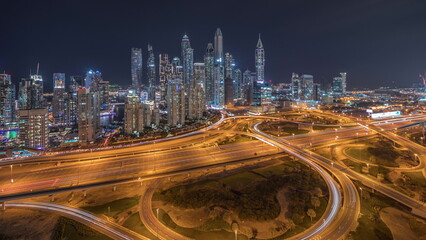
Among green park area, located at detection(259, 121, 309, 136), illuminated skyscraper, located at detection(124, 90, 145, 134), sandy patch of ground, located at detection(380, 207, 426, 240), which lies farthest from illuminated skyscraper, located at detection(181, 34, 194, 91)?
sandy patch of ground, located at detection(380, 207, 426, 240)

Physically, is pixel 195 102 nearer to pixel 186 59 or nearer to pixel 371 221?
pixel 371 221

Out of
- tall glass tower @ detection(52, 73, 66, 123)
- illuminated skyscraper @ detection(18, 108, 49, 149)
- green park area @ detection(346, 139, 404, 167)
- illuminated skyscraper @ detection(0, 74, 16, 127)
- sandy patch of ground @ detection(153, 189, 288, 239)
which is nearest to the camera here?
sandy patch of ground @ detection(153, 189, 288, 239)

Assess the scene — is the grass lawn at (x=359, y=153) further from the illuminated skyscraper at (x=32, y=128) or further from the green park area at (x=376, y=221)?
the illuminated skyscraper at (x=32, y=128)

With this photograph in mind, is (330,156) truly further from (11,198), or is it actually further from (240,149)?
(11,198)

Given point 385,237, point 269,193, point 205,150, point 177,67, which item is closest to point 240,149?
point 205,150

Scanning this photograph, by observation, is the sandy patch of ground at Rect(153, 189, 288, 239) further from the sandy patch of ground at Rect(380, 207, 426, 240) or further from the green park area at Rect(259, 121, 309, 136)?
the green park area at Rect(259, 121, 309, 136)

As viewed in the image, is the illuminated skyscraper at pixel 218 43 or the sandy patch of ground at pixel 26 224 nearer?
the sandy patch of ground at pixel 26 224

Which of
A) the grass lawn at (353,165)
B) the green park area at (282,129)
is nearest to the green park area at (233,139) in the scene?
the green park area at (282,129)
